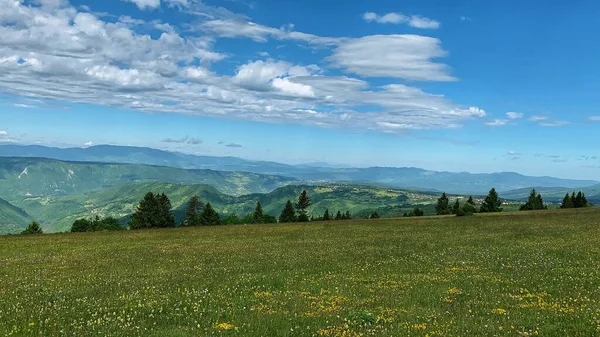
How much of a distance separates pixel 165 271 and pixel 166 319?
12.2 metres

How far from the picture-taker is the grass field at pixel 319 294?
11922mm

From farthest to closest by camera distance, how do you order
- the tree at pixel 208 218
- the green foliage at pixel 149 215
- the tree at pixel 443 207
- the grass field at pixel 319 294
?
the tree at pixel 443 207 → the tree at pixel 208 218 → the green foliage at pixel 149 215 → the grass field at pixel 319 294

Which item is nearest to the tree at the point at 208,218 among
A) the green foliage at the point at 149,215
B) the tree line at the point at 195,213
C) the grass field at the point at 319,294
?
the tree line at the point at 195,213

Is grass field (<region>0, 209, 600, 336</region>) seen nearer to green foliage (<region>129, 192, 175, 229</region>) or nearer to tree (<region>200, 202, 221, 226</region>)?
green foliage (<region>129, 192, 175, 229</region>)

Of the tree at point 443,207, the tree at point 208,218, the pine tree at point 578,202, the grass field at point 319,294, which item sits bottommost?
the tree at point 208,218

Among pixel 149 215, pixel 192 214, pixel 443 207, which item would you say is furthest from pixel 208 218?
pixel 443 207

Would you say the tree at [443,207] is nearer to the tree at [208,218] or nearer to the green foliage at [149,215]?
the tree at [208,218]

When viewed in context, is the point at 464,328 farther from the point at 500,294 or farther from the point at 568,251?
the point at 568,251

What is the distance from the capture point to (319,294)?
17.0 meters

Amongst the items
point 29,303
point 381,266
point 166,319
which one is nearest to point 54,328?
point 166,319

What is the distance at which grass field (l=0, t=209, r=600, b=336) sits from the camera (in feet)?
39.1

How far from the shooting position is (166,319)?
1317cm

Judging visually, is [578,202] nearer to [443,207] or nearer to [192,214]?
[443,207]

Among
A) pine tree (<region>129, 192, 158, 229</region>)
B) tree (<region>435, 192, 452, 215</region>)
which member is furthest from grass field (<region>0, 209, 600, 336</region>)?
tree (<region>435, 192, 452, 215</region>)
